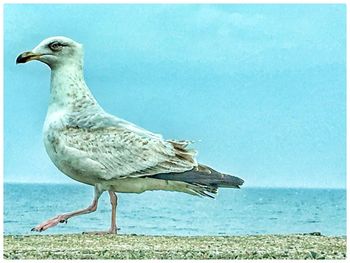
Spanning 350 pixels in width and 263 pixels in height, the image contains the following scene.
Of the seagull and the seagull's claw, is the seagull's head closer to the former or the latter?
the seagull

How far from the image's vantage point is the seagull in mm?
10898

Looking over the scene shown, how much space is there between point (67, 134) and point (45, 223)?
0.92 m

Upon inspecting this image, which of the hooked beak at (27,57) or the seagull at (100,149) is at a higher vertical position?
the hooked beak at (27,57)

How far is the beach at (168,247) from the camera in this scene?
1038cm

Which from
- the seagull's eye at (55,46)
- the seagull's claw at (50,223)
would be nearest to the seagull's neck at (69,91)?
the seagull's eye at (55,46)

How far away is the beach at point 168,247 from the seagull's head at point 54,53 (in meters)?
1.67

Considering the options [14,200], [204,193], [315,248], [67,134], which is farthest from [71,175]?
[14,200]

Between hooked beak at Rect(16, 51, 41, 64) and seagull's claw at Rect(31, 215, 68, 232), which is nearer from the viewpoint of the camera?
seagull's claw at Rect(31, 215, 68, 232)

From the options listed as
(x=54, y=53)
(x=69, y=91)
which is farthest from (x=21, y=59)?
(x=69, y=91)

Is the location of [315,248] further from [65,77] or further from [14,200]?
[14,200]

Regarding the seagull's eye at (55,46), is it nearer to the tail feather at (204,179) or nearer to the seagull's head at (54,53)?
the seagull's head at (54,53)

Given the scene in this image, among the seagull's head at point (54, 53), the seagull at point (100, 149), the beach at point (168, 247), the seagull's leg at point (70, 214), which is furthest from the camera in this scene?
the seagull's head at point (54, 53)

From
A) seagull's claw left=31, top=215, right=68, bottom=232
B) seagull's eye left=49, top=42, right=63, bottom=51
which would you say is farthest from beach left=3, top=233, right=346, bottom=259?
seagull's eye left=49, top=42, right=63, bottom=51

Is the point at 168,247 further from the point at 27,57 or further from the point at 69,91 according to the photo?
the point at 27,57
